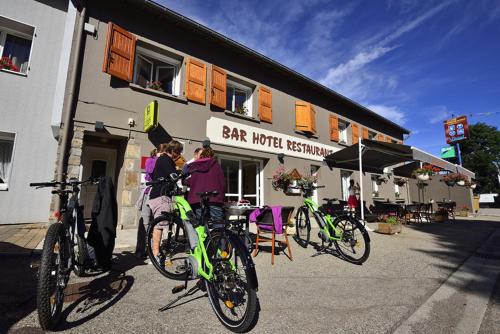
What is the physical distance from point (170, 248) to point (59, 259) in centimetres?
141

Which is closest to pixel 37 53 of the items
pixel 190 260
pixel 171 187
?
pixel 171 187

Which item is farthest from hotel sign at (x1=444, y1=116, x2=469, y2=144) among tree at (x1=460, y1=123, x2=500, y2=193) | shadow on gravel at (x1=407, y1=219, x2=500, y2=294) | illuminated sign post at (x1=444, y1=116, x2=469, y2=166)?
shadow on gravel at (x1=407, y1=219, x2=500, y2=294)

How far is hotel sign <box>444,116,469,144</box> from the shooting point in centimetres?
3017

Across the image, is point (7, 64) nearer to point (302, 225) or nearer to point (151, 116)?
point (151, 116)

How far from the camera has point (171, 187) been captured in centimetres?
292

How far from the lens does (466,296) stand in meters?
2.83

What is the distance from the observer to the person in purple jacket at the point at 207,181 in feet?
10.7

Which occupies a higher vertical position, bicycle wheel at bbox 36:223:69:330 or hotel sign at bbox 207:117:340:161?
hotel sign at bbox 207:117:340:161

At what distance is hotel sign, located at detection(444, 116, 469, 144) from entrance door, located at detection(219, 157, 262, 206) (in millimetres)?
31712

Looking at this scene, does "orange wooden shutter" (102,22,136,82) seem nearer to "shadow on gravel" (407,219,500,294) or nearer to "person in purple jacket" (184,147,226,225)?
"person in purple jacket" (184,147,226,225)

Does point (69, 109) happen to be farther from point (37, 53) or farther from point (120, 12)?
point (120, 12)

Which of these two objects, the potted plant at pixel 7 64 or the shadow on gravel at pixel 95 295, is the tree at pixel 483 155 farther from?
the potted plant at pixel 7 64

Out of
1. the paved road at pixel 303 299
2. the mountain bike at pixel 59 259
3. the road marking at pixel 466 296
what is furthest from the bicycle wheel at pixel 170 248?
the road marking at pixel 466 296

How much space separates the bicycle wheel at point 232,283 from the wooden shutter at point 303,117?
28.9 ft
